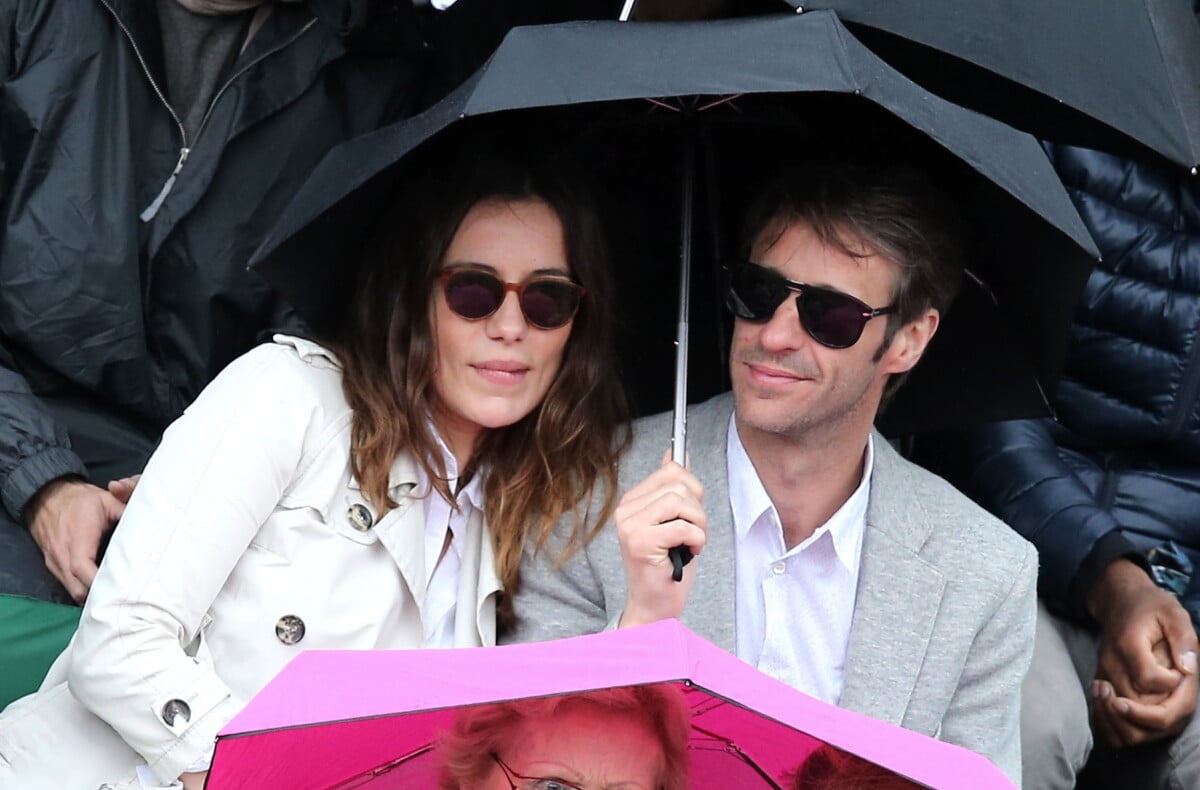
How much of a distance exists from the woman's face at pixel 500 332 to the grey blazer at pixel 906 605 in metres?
0.29

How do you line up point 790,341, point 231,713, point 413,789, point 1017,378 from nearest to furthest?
point 413,789 < point 231,713 < point 790,341 < point 1017,378

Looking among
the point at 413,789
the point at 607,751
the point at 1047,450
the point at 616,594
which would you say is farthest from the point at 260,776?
the point at 1047,450

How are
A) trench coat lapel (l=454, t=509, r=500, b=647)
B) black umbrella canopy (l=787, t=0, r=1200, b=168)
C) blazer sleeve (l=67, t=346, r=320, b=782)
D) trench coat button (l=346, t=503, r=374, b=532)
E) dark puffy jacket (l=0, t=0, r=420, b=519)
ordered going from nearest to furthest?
blazer sleeve (l=67, t=346, r=320, b=782) < black umbrella canopy (l=787, t=0, r=1200, b=168) < trench coat button (l=346, t=503, r=374, b=532) < trench coat lapel (l=454, t=509, r=500, b=647) < dark puffy jacket (l=0, t=0, r=420, b=519)

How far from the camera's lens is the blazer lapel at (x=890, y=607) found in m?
3.40

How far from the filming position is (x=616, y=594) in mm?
3426

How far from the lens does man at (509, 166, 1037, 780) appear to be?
3424mm

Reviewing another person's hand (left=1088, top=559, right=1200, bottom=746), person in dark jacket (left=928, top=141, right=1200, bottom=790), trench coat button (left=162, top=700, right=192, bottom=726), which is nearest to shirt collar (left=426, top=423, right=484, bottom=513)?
trench coat button (left=162, top=700, right=192, bottom=726)

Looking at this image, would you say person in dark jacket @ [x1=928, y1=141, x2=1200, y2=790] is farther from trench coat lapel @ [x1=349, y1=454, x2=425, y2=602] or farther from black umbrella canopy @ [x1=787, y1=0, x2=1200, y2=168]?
trench coat lapel @ [x1=349, y1=454, x2=425, y2=602]

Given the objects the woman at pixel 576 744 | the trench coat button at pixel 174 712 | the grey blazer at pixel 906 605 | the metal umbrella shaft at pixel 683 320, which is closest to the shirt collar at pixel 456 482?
the grey blazer at pixel 906 605

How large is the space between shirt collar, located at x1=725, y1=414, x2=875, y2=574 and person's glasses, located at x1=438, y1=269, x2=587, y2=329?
0.49 meters

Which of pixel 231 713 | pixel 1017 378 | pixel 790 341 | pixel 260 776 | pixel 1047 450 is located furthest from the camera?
pixel 1047 450

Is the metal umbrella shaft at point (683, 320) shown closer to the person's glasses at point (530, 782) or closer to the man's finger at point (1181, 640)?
the person's glasses at point (530, 782)

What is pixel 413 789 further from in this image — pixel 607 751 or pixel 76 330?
pixel 76 330

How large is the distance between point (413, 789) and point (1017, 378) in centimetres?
192
